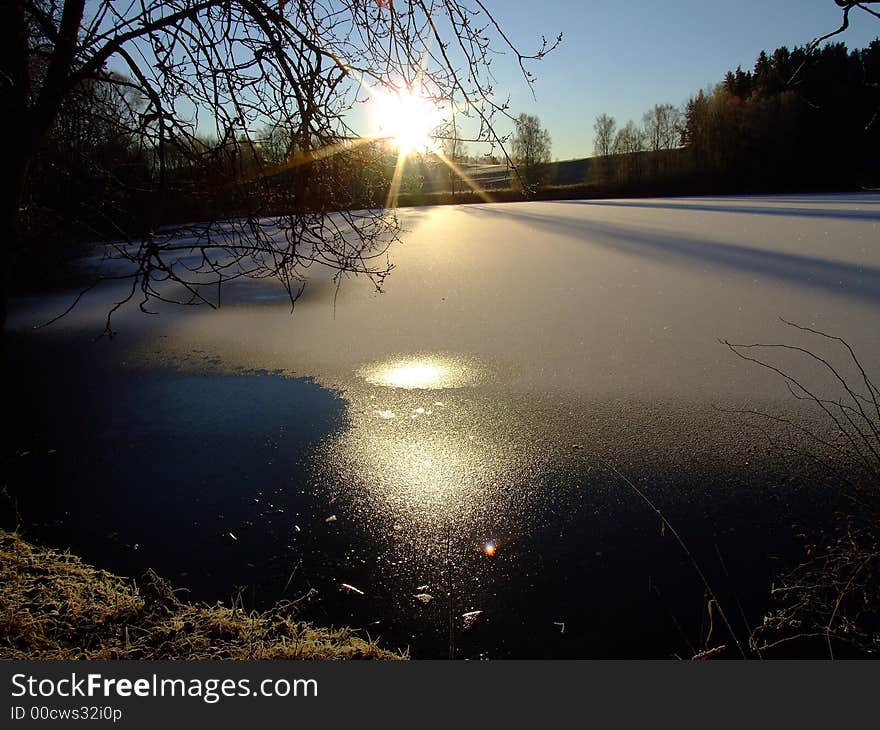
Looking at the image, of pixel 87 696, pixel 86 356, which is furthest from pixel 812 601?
pixel 86 356

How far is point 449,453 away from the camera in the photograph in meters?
3.42

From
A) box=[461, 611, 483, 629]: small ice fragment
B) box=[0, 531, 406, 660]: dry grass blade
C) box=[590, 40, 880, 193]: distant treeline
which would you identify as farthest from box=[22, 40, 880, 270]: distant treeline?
box=[590, 40, 880, 193]: distant treeline

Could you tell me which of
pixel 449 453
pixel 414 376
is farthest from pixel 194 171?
pixel 414 376

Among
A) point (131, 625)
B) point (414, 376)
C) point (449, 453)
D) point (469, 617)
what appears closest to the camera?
point (131, 625)

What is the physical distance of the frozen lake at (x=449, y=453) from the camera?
240 centimetres

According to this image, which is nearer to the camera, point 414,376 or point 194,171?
point 194,171

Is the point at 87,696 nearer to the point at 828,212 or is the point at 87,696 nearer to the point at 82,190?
the point at 82,190

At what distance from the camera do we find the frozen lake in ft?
7.87

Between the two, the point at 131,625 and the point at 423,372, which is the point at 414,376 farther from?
the point at 131,625

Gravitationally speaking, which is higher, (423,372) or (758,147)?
(758,147)

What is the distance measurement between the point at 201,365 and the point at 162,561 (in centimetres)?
287

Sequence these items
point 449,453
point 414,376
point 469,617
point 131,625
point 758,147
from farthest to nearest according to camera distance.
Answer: point 758,147 → point 414,376 → point 449,453 → point 469,617 → point 131,625

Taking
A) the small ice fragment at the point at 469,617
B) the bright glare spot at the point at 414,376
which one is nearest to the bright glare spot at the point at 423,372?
the bright glare spot at the point at 414,376

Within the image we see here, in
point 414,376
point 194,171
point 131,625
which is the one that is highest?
point 194,171
